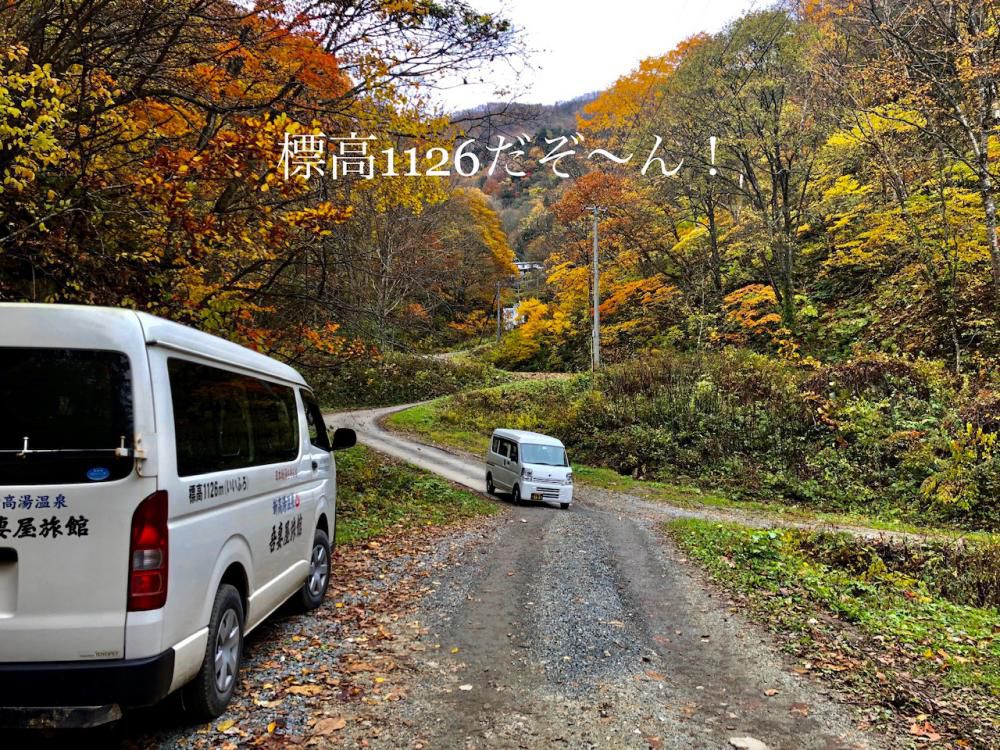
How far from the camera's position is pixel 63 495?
2.90 meters

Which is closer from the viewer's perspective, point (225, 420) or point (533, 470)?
point (225, 420)

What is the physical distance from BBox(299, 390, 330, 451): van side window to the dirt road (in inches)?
83.9

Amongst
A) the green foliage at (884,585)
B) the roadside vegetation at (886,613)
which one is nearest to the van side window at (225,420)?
the roadside vegetation at (886,613)

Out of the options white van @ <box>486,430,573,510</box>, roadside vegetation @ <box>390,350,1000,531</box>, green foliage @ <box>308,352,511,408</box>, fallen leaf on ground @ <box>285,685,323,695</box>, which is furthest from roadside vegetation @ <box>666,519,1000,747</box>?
green foliage @ <box>308,352,511,408</box>

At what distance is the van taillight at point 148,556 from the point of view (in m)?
2.95

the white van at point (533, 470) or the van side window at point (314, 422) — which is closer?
the van side window at point (314, 422)

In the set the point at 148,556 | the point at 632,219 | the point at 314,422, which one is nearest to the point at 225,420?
the point at 148,556

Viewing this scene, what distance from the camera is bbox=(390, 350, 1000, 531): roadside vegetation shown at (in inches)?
562

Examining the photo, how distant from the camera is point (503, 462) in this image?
16297 mm

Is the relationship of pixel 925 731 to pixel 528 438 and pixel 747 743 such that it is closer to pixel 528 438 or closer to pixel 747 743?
pixel 747 743

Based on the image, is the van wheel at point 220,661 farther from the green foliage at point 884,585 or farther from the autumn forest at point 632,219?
the green foliage at point 884,585

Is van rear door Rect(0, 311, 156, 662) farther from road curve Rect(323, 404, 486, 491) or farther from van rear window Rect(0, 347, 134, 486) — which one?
road curve Rect(323, 404, 486, 491)

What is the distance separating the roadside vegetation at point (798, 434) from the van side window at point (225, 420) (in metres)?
13.1

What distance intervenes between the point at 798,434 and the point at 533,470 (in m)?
8.88
